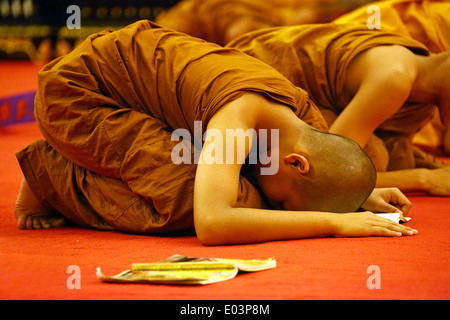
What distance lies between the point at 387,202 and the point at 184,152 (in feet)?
1.85

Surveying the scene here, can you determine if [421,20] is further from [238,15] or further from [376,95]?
[238,15]

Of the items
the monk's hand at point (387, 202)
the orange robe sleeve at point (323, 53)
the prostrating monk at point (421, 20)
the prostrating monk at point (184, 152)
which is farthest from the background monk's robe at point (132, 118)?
the prostrating monk at point (421, 20)

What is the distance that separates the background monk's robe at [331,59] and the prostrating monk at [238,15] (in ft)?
6.81

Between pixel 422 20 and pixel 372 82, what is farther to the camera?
pixel 422 20

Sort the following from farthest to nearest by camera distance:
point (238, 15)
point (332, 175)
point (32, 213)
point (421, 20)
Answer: point (238, 15) < point (421, 20) < point (32, 213) < point (332, 175)

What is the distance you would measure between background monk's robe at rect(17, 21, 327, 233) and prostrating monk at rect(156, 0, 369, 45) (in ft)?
9.08

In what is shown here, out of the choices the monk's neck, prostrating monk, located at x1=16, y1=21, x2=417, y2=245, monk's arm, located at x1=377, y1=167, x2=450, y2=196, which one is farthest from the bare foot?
the monk's neck

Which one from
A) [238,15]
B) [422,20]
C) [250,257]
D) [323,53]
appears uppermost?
[238,15]

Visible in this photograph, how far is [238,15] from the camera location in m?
4.63

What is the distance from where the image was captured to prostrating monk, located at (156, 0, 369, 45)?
182 inches

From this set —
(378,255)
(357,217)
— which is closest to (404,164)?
(357,217)

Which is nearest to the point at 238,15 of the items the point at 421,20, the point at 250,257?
the point at 421,20

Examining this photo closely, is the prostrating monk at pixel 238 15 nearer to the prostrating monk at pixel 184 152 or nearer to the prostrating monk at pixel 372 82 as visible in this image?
the prostrating monk at pixel 372 82

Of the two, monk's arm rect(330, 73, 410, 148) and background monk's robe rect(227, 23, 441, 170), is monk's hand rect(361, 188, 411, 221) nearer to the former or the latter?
monk's arm rect(330, 73, 410, 148)
